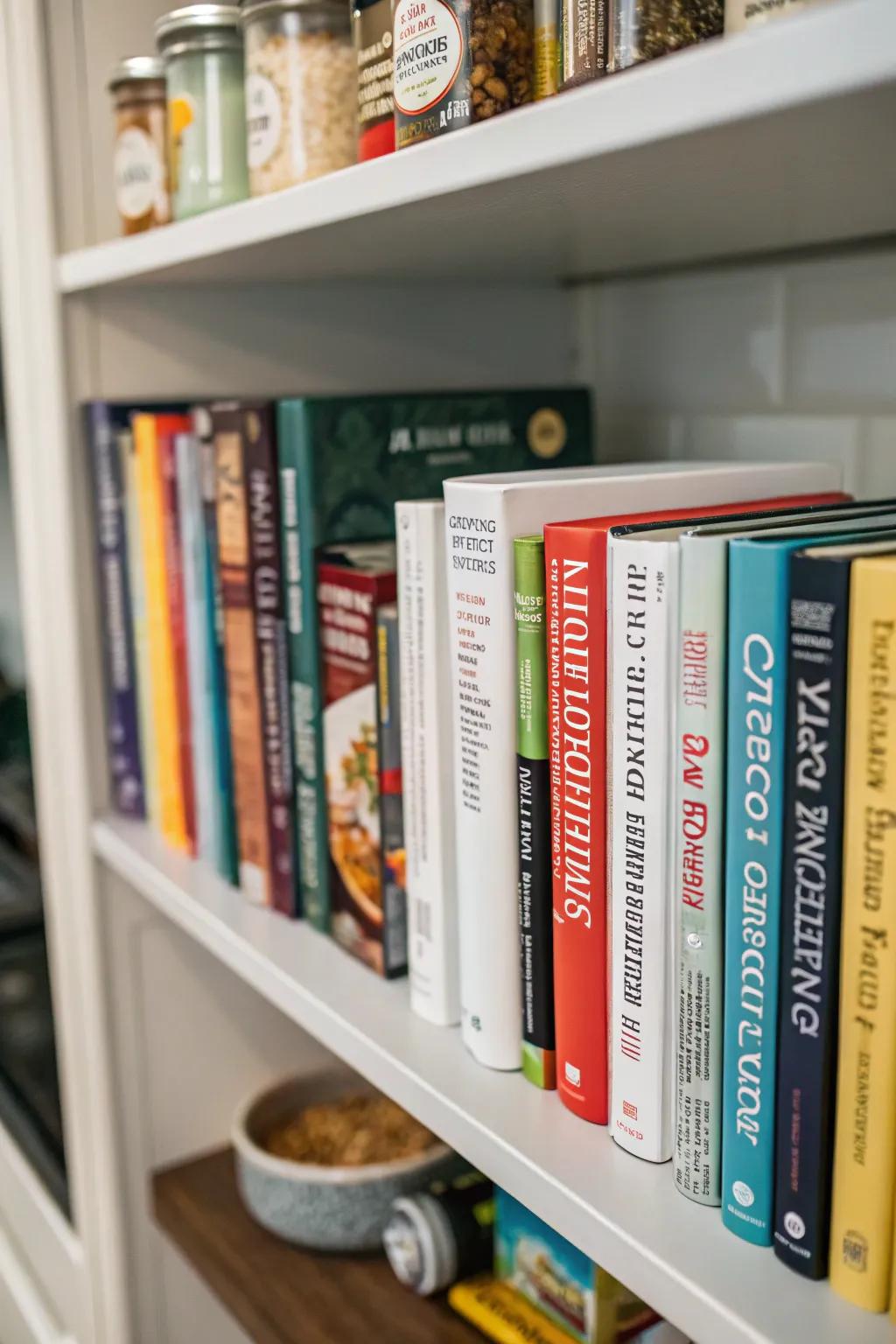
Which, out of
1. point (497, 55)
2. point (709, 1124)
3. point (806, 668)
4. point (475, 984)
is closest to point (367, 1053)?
point (475, 984)

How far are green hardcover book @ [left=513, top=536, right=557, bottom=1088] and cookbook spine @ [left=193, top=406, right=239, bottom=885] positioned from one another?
35cm

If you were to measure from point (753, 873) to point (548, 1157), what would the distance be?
0.18m

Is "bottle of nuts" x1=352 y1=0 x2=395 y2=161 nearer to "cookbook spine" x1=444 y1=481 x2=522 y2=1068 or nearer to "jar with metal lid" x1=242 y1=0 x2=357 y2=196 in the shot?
"jar with metal lid" x1=242 y1=0 x2=357 y2=196

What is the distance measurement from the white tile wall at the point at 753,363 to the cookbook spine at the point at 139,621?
0.38m

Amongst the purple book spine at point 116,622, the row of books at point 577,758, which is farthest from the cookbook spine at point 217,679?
the purple book spine at point 116,622

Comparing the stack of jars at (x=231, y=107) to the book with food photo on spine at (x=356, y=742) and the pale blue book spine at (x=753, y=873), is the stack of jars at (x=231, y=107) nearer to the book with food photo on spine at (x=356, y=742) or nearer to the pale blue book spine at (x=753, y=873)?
the book with food photo on spine at (x=356, y=742)

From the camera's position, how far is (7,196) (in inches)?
37.2

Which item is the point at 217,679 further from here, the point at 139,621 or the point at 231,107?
the point at 231,107

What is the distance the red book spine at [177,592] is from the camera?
898 mm

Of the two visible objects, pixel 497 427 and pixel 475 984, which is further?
pixel 497 427

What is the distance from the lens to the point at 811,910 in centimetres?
43

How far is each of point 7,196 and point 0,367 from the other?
0.51 ft

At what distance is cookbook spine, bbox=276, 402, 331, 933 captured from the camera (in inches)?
29.3

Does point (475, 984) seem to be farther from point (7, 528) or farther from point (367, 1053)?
point (7, 528)
